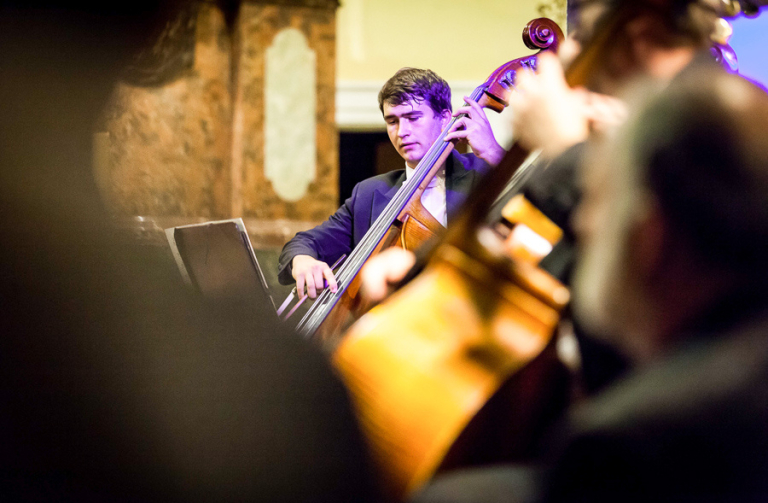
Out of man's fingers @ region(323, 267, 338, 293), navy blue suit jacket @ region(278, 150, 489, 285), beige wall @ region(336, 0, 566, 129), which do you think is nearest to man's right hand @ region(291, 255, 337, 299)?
man's fingers @ region(323, 267, 338, 293)

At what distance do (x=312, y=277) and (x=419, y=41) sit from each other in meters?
2.79

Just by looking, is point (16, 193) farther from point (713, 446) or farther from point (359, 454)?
point (713, 446)

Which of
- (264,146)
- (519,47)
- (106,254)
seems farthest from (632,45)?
(519,47)

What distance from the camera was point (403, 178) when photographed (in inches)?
74.5

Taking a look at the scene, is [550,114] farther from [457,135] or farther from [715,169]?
[457,135]

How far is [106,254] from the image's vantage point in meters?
0.45

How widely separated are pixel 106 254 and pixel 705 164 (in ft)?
1.59

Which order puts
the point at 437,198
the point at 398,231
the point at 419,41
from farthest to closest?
the point at 419,41 < the point at 437,198 < the point at 398,231

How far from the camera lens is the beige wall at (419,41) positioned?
3.86 meters

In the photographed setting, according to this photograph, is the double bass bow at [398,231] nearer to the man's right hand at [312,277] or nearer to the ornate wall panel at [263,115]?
the man's right hand at [312,277]

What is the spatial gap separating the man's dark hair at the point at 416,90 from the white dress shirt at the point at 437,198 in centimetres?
24

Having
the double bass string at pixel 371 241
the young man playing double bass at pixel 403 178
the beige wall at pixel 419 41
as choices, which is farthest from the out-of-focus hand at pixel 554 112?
the beige wall at pixel 419 41

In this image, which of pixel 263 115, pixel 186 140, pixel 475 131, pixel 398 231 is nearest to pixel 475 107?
pixel 475 131

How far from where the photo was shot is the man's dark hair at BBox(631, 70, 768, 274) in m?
0.49
